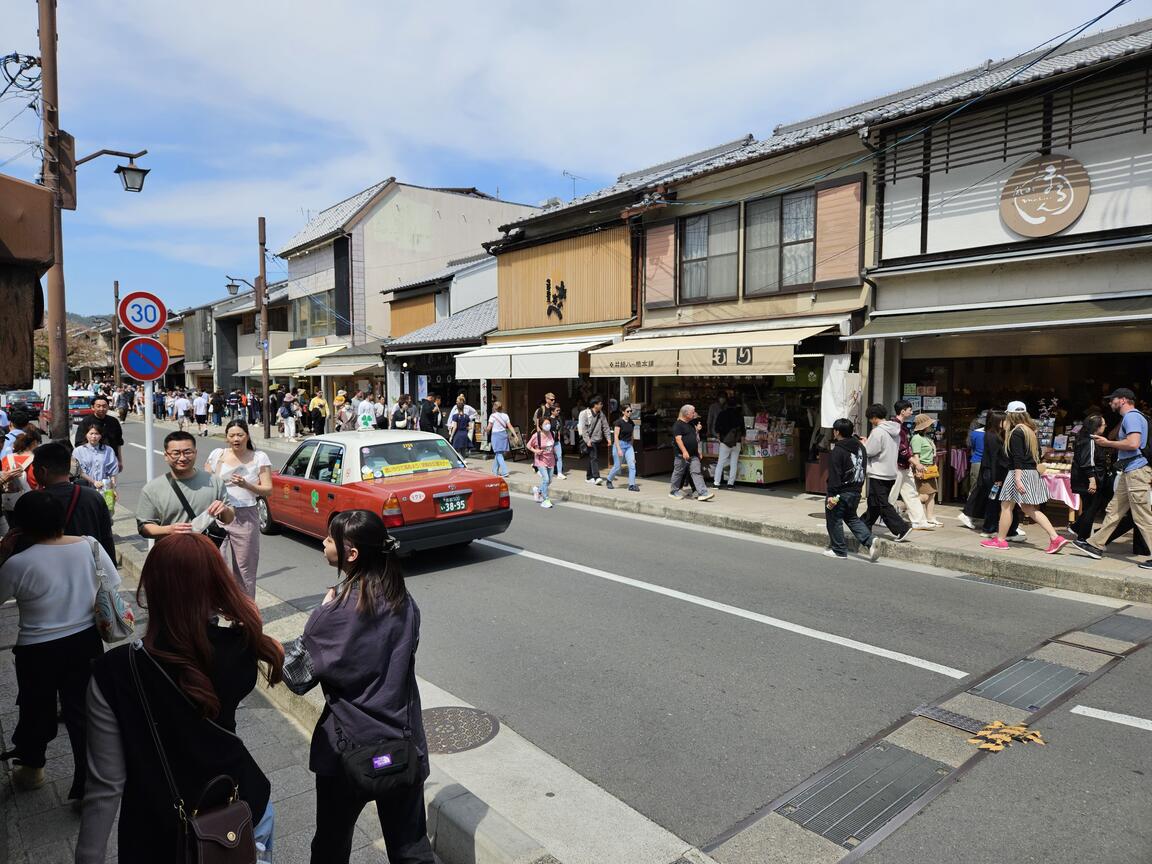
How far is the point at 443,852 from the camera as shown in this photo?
331 cm

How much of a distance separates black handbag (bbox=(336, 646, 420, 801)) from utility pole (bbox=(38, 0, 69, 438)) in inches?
315

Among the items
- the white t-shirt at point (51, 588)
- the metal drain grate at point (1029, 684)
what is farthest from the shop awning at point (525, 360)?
the white t-shirt at point (51, 588)

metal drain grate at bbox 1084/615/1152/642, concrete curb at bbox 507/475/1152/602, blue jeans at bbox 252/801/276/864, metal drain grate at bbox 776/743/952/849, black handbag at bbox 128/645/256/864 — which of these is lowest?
metal drain grate at bbox 776/743/952/849

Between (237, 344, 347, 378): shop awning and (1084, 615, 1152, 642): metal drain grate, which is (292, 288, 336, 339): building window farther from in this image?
(1084, 615, 1152, 642): metal drain grate

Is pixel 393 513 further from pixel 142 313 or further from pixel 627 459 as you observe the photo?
pixel 627 459

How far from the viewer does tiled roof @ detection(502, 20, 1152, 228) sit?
10117 mm

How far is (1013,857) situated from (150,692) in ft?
11.4

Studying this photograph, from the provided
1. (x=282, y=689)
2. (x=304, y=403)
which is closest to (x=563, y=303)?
(x=282, y=689)

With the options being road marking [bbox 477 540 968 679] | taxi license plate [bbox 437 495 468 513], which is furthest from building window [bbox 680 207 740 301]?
taxi license plate [bbox 437 495 468 513]

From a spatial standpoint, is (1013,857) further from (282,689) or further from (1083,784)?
(282,689)

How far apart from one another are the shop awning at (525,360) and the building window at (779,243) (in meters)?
3.90

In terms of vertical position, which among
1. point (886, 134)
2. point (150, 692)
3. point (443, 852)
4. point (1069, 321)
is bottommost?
point (443, 852)

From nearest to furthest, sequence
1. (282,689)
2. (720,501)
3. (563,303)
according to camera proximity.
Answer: (282,689) < (720,501) < (563,303)

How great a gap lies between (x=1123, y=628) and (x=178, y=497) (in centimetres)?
754
